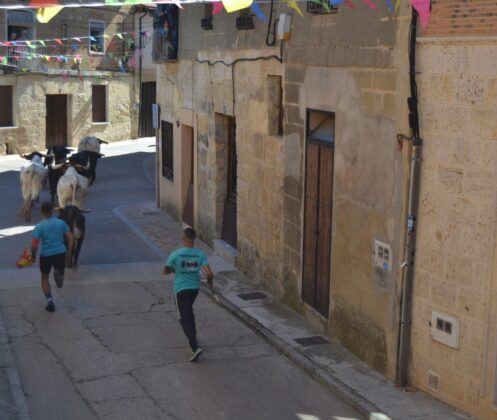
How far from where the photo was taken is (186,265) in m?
10.0

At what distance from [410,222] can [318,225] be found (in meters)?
2.54

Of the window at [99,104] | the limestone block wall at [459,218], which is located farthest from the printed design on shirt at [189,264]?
the window at [99,104]

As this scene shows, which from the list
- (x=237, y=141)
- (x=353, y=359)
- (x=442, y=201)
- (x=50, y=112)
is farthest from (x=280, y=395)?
(x=50, y=112)

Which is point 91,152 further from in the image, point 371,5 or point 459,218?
point 459,218

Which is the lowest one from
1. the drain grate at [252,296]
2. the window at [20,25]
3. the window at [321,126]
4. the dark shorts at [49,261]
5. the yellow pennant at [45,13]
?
the drain grate at [252,296]

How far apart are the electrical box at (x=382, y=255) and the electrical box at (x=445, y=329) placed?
34.9 inches

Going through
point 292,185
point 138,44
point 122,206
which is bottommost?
point 122,206

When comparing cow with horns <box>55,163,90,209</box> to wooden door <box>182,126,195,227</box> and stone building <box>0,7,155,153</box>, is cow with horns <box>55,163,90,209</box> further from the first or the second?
stone building <box>0,7,155,153</box>

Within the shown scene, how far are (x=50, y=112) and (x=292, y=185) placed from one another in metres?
23.8

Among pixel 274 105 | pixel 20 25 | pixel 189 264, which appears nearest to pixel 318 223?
pixel 189 264

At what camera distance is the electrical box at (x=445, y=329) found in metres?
8.41

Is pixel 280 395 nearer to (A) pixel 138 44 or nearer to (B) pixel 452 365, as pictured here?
(B) pixel 452 365

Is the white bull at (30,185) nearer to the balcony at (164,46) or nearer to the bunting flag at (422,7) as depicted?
the balcony at (164,46)

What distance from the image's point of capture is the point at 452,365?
8523 mm
